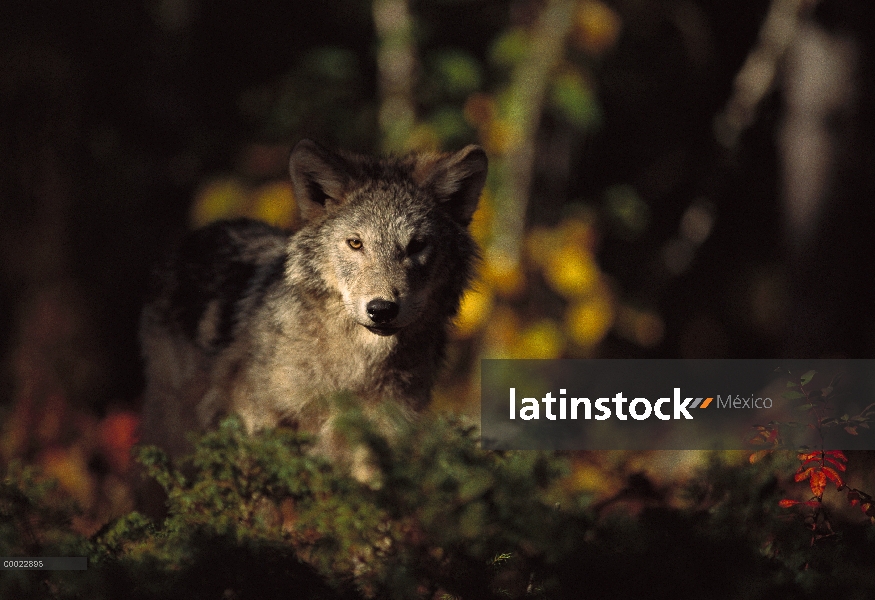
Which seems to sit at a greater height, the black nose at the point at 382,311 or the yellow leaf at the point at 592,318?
the yellow leaf at the point at 592,318

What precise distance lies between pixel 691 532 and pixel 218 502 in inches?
73.6

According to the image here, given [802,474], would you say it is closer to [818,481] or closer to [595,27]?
[818,481]

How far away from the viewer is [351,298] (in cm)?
477

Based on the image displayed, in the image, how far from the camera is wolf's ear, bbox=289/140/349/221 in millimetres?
5113

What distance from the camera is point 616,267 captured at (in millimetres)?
12320

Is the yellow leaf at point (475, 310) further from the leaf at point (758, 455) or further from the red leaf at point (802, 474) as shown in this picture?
the red leaf at point (802, 474)

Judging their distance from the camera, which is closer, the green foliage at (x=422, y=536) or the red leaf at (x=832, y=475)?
the green foliage at (x=422, y=536)

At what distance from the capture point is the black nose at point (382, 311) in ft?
14.9

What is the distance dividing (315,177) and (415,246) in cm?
74

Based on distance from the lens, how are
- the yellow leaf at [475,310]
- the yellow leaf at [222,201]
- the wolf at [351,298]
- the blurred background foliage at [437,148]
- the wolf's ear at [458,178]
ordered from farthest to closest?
the yellow leaf at [222,201] → the yellow leaf at [475,310] → the blurred background foliage at [437,148] → the wolf's ear at [458,178] → the wolf at [351,298]

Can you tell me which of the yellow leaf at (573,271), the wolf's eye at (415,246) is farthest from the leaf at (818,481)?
the yellow leaf at (573,271)

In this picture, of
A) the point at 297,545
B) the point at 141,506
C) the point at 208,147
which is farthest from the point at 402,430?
the point at 208,147

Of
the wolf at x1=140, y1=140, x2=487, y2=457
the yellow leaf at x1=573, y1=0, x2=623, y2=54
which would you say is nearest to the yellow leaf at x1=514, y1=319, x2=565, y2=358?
→ the yellow leaf at x1=573, y1=0, x2=623, y2=54

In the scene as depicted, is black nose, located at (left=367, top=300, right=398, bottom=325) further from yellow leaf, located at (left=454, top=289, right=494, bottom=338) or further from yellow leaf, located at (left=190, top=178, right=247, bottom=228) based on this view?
yellow leaf, located at (left=190, top=178, right=247, bottom=228)
